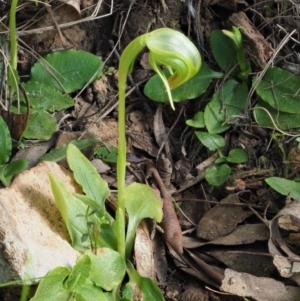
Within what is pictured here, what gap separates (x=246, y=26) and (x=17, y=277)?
4.28ft

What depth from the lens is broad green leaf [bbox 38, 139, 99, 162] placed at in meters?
1.84

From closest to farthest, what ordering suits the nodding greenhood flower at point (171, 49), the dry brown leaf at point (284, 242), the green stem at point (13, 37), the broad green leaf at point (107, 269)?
1. the nodding greenhood flower at point (171, 49)
2. the broad green leaf at point (107, 269)
3. the dry brown leaf at point (284, 242)
4. the green stem at point (13, 37)

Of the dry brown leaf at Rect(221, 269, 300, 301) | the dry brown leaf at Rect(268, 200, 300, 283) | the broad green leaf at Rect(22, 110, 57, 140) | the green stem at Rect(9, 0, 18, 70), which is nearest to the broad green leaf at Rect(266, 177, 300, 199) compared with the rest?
the dry brown leaf at Rect(268, 200, 300, 283)

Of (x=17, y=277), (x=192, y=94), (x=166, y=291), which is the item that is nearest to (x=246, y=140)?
(x=192, y=94)

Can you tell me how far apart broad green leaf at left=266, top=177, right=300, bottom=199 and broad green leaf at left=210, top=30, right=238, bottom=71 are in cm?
54

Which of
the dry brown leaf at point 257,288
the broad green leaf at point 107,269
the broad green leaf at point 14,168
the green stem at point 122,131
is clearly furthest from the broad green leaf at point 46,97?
the dry brown leaf at point 257,288

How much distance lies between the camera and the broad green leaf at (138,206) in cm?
172

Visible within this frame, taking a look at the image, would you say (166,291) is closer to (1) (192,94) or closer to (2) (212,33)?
(1) (192,94)

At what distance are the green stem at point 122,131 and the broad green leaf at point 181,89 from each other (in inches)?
21.5

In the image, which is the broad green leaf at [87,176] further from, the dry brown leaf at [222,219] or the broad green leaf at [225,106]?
the broad green leaf at [225,106]

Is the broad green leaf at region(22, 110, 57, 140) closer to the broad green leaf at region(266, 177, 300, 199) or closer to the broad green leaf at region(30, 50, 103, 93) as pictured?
the broad green leaf at region(30, 50, 103, 93)

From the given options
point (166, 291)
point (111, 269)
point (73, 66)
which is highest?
point (73, 66)

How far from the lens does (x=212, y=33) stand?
2.18 metres

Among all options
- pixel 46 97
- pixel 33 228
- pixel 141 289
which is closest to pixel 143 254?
pixel 141 289
